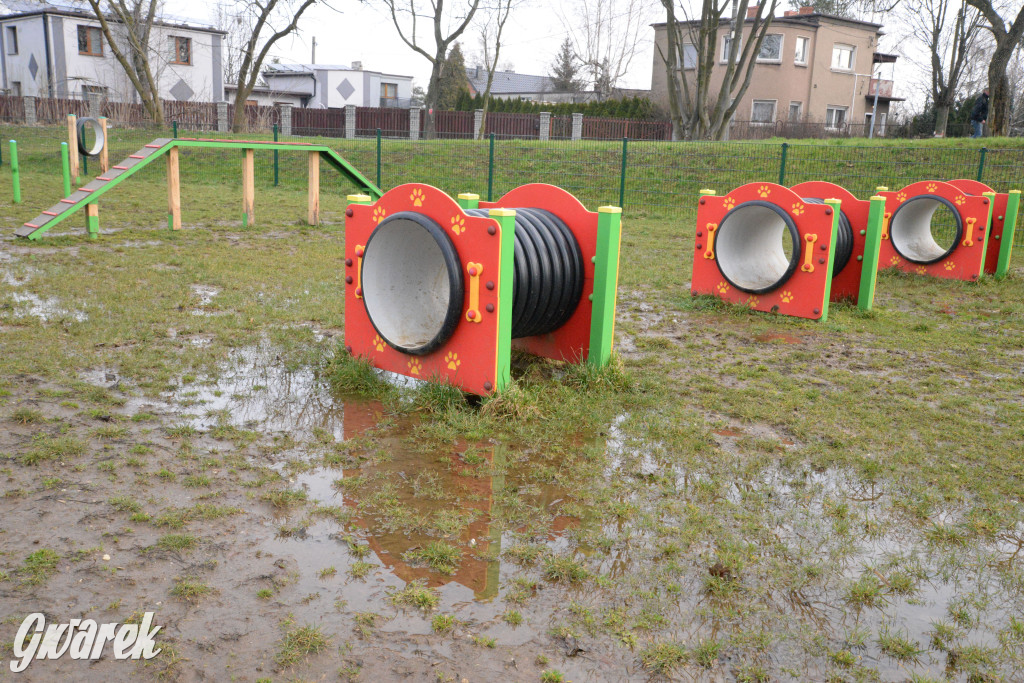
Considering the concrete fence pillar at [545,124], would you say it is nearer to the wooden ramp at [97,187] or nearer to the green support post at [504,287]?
the wooden ramp at [97,187]

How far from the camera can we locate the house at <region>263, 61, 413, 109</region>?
6059 centimetres

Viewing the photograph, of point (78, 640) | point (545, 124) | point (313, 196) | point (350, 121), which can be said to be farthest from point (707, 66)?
point (78, 640)

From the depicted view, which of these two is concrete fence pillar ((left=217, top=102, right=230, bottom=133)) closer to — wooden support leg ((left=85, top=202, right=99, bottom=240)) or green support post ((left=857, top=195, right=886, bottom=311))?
wooden support leg ((left=85, top=202, right=99, bottom=240))

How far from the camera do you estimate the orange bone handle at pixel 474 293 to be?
16.4ft

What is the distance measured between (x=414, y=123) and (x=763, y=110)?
1857cm

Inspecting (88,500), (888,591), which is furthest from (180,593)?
(888,591)

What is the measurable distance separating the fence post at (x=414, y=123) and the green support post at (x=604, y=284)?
95.8 ft

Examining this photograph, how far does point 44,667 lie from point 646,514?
2.48 meters

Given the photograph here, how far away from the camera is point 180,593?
3039 mm

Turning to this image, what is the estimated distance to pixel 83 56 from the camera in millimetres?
44156

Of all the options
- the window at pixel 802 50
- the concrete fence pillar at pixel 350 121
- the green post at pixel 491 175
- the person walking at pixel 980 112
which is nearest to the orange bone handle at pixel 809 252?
the green post at pixel 491 175

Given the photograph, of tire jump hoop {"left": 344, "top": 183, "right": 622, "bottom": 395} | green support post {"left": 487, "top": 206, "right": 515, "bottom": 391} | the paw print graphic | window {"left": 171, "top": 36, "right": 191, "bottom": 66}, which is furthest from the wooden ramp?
window {"left": 171, "top": 36, "right": 191, "bottom": 66}

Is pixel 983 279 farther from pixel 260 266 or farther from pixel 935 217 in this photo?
pixel 260 266

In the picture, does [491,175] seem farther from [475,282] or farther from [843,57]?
[843,57]
